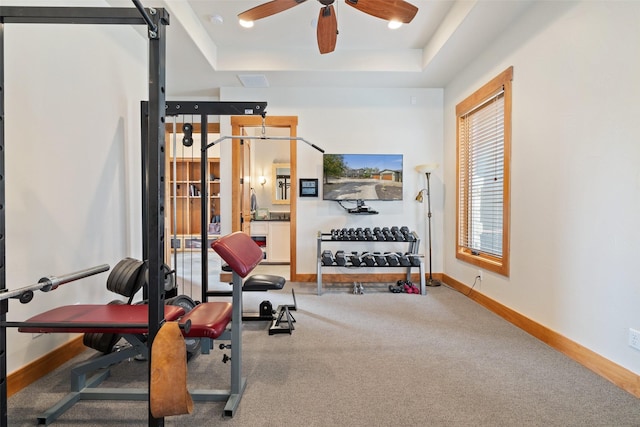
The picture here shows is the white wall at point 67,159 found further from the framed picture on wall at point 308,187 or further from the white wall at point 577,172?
the white wall at point 577,172

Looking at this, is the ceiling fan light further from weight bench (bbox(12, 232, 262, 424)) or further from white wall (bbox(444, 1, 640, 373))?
white wall (bbox(444, 1, 640, 373))

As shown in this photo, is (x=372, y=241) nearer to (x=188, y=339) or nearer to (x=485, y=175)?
(x=485, y=175)

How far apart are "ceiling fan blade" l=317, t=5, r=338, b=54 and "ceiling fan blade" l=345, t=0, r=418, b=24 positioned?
16cm

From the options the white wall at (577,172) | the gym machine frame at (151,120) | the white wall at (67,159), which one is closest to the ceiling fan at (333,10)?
the white wall at (577,172)

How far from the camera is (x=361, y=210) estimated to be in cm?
450

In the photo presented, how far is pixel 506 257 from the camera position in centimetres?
311

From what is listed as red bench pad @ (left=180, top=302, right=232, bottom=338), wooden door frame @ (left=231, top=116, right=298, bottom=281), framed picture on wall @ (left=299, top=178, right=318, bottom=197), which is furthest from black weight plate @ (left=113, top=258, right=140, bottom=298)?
framed picture on wall @ (left=299, top=178, right=318, bottom=197)

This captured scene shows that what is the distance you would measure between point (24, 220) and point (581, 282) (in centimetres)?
382

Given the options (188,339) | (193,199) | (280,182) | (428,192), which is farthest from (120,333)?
(193,199)

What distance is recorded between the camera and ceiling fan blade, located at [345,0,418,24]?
2.37 m

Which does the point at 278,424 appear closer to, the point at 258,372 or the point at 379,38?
the point at 258,372

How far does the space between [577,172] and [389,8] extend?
1.90 meters

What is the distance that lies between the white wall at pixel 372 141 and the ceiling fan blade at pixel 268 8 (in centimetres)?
199

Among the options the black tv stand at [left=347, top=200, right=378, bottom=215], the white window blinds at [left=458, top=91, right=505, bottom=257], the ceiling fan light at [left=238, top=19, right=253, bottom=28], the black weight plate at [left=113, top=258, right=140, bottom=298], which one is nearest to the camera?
the black weight plate at [left=113, top=258, right=140, bottom=298]
